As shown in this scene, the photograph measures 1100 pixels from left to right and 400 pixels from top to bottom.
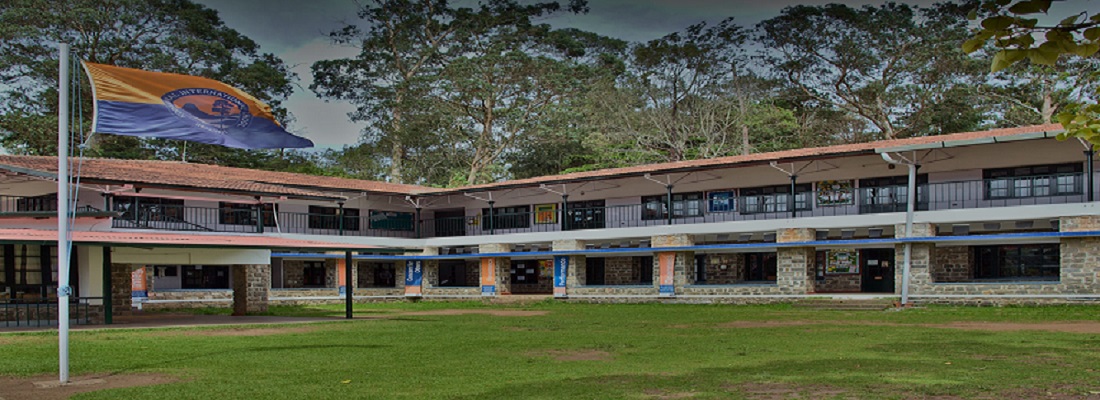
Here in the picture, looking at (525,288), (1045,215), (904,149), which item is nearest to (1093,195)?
(1045,215)

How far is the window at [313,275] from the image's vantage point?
3631 centimetres

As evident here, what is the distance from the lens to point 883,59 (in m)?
40.8

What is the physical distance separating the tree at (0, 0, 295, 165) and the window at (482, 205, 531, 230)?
13.8m

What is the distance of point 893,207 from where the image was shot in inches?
1092

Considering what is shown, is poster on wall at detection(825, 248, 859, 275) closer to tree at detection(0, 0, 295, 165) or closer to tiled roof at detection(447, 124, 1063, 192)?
tiled roof at detection(447, 124, 1063, 192)

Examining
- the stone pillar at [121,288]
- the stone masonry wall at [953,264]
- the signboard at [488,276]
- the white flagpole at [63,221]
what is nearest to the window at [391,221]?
the signboard at [488,276]

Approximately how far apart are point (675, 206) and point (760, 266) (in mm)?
3510

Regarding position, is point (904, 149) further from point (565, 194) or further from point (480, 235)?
point (480, 235)


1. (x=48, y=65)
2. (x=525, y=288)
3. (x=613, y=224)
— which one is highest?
(x=48, y=65)

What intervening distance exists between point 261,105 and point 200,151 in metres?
18.7

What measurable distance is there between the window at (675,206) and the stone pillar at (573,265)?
257 cm

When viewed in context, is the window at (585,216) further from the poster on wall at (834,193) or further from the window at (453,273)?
the poster on wall at (834,193)

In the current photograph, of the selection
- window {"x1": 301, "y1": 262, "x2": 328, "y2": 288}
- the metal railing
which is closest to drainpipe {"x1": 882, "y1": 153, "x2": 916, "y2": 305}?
the metal railing

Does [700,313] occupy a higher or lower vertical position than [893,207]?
lower
